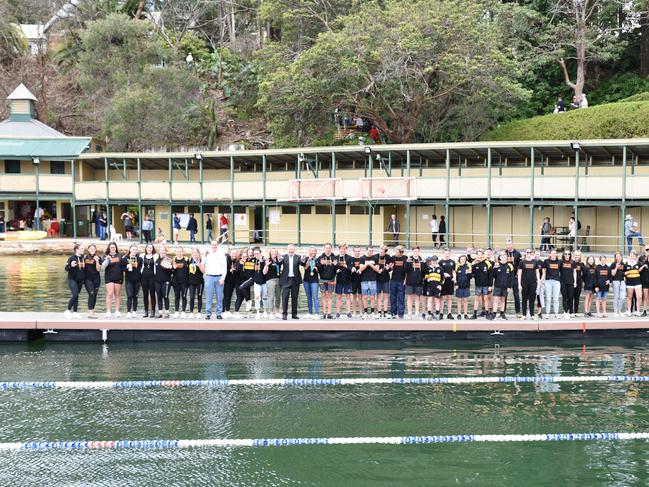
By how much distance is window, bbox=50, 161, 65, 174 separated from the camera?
→ 134ft

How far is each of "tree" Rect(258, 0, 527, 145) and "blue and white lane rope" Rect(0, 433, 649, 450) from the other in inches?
1183

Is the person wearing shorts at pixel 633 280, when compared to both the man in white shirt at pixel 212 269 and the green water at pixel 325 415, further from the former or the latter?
the man in white shirt at pixel 212 269

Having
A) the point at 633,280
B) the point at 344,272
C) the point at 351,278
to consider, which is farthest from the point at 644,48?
the point at 344,272

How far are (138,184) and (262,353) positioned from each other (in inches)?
985

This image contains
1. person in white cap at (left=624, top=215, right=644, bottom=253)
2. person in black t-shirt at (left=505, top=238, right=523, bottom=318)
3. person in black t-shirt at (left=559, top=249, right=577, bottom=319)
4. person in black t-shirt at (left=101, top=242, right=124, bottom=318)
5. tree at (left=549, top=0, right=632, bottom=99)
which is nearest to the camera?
person in black t-shirt at (left=101, top=242, right=124, bottom=318)

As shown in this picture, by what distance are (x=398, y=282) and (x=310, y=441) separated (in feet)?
23.0

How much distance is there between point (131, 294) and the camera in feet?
53.4

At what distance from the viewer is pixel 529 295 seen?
647 inches

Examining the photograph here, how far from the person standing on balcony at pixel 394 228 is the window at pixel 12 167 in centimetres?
2144

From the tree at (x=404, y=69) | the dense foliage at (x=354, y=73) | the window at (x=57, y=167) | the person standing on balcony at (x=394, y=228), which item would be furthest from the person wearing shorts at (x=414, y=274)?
the window at (x=57, y=167)

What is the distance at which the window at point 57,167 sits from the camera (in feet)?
134

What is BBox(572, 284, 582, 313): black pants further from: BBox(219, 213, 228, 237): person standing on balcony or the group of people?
BBox(219, 213, 228, 237): person standing on balcony

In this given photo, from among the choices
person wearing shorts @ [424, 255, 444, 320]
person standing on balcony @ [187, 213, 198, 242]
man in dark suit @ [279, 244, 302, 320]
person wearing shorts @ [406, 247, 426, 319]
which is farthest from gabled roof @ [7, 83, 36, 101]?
person wearing shorts @ [424, 255, 444, 320]

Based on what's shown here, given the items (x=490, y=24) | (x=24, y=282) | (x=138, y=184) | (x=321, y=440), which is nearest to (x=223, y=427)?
(x=321, y=440)
